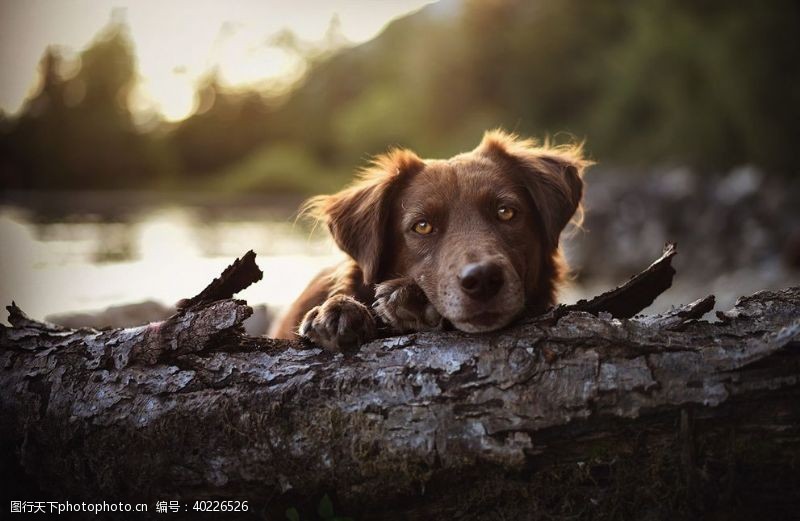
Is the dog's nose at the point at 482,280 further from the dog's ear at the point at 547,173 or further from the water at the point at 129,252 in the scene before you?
the water at the point at 129,252

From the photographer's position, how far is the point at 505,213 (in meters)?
3.79

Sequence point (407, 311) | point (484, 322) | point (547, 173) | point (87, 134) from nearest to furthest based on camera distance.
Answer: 1. point (484, 322)
2. point (407, 311)
3. point (547, 173)
4. point (87, 134)

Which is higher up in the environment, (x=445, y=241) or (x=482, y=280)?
(x=445, y=241)

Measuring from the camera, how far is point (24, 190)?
16.6m

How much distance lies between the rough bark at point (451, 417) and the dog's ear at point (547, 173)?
93cm

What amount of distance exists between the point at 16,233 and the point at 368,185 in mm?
8456

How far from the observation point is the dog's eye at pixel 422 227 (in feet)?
12.4

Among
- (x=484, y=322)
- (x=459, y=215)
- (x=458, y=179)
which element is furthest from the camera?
(x=458, y=179)

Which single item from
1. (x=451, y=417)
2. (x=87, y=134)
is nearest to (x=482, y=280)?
(x=451, y=417)

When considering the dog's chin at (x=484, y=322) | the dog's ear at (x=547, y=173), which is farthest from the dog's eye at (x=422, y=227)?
the dog's chin at (x=484, y=322)

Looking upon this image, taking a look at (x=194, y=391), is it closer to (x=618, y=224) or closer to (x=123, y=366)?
(x=123, y=366)

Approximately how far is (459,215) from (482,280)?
741 millimetres

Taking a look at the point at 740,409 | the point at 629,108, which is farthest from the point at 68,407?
the point at 629,108

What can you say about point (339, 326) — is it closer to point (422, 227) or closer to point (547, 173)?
point (422, 227)
